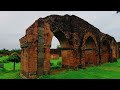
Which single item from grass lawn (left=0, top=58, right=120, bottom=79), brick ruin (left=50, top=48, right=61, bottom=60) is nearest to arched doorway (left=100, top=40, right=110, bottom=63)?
grass lawn (left=0, top=58, right=120, bottom=79)

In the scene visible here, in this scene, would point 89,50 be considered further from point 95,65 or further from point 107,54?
point 107,54

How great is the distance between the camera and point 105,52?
19875 mm

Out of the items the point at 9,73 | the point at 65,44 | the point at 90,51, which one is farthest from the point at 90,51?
the point at 9,73

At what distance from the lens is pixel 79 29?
615 inches

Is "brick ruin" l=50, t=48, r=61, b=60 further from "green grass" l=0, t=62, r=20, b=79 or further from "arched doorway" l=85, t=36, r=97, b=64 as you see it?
"green grass" l=0, t=62, r=20, b=79

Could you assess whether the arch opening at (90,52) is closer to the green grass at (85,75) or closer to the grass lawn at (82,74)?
the grass lawn at (82,74)

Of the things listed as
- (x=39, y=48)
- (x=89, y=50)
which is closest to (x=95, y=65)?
(x=89, y=50)

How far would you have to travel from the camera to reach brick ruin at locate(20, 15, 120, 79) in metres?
11.5

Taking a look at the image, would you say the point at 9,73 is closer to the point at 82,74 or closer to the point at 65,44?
the point at 65,44

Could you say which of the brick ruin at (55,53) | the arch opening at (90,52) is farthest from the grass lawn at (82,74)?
the brick ruin at (55,53)

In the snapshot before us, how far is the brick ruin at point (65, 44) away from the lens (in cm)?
1150

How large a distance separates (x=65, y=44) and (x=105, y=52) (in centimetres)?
663
